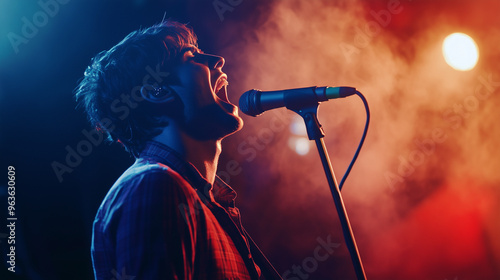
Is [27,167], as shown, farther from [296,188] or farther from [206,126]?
[296,188]

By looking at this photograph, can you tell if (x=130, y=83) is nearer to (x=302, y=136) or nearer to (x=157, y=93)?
(x=157, y=93)

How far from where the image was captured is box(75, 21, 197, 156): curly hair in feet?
6.14

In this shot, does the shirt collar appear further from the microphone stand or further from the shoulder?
the microphone stand

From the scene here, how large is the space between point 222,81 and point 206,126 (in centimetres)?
36

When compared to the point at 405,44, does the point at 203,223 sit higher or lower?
higher

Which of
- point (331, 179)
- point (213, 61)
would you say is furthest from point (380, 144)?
point (331, 179)

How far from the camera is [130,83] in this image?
1938 mm

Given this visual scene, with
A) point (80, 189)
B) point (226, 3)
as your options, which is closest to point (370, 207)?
point (226, 3)

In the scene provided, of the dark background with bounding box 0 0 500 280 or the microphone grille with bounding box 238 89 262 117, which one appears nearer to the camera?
the microphone grille with bounding box 238 89 262 117

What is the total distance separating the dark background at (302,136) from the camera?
2.27m

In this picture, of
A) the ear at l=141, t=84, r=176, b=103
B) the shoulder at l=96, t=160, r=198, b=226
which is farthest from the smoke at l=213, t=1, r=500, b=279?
the shoulder at l=96, t=160, r=198, b=226

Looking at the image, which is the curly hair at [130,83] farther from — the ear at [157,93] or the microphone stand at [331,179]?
the microphone stand at [331,179]

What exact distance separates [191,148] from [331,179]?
0.70m

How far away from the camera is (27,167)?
2184mm
